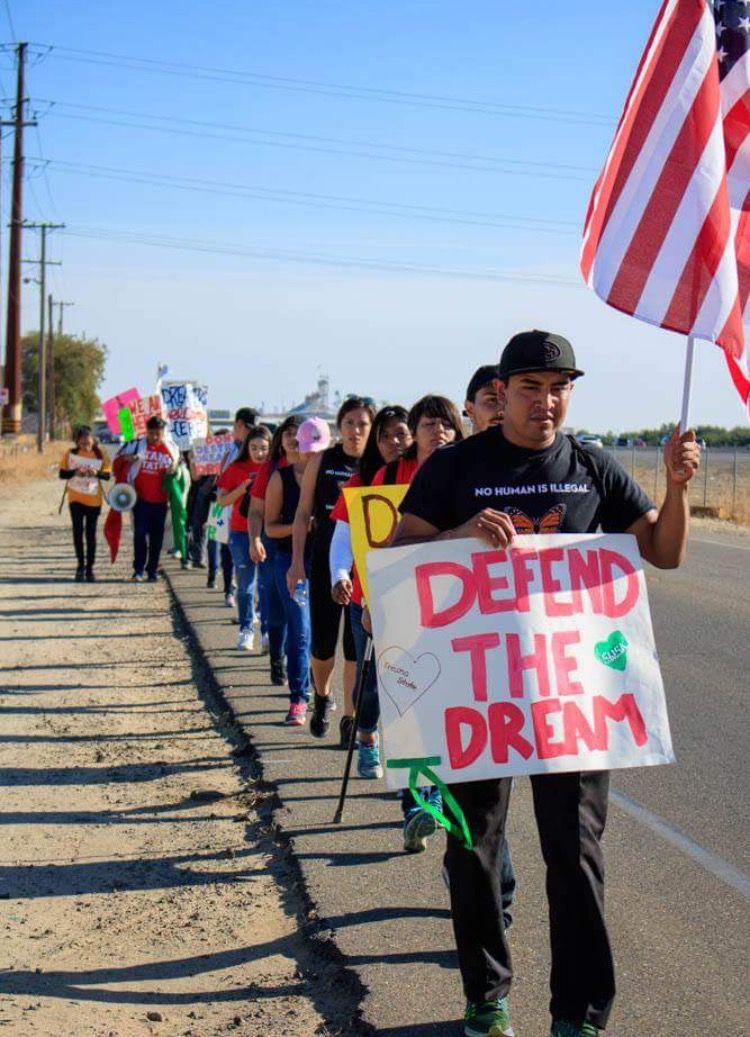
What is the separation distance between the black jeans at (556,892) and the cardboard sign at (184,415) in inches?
780

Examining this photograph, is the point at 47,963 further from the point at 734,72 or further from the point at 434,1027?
the point at 734,72

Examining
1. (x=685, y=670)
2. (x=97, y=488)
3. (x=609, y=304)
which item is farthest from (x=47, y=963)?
(x=97, y=488)

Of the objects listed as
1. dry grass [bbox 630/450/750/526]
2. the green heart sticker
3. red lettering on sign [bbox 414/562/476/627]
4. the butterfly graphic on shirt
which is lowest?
dry grass [bbox 630/450/750/526]

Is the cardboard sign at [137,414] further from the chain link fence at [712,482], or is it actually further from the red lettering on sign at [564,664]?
the red lettering on sign at [564,664]

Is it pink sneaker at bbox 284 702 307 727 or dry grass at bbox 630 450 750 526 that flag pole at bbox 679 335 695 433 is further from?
dry grass at bbox 630 450 750 526

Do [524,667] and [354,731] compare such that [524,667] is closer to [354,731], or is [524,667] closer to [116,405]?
[354,731]

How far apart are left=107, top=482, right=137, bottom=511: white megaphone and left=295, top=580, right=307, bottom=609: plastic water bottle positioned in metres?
9.65

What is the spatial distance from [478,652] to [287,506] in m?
5.29

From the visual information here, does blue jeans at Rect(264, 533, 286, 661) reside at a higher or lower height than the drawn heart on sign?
lower

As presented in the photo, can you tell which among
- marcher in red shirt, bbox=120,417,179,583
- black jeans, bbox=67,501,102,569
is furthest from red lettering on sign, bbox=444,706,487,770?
black jeans, bbox=67,501,102,569

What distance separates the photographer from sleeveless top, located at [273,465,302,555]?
9.71 m

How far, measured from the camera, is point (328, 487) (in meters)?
8.41

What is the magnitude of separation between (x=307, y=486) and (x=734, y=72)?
12.9ft

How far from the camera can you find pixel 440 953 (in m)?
5.18
